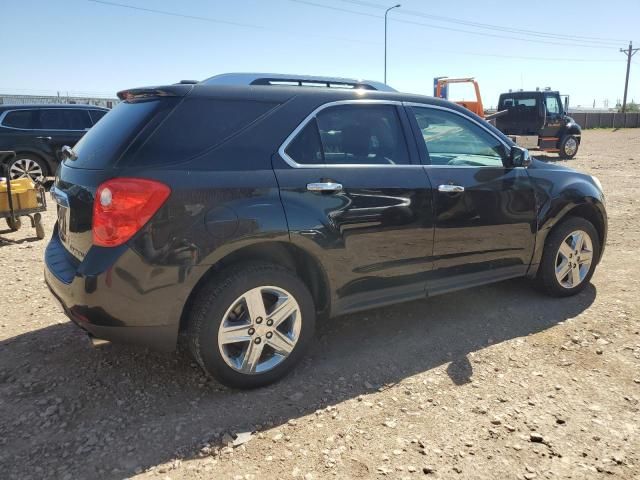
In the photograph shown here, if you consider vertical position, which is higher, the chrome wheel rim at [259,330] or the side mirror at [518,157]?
the side mirror at [518,157]

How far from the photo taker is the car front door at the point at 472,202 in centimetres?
369

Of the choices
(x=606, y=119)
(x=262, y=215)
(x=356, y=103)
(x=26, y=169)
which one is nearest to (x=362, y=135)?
(x=356, y=103)

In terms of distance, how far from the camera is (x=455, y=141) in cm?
393

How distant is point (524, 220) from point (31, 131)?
959cm

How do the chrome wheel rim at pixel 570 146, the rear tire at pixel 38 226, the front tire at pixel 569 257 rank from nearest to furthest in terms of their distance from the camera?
the front tire at pixel 569 257 < the rear tire at pixel 38 226 < the chrome wheel rim at pixel 570 146

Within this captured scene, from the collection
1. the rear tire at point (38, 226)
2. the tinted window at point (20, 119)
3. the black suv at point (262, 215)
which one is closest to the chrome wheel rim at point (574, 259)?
the black suv at point (262, 215)

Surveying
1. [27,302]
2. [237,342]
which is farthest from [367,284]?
[27,302]

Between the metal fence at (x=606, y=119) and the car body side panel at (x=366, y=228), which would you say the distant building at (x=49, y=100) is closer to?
the car body side panel at (x=366, y=228)

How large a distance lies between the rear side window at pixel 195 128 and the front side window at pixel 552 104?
55.6ft

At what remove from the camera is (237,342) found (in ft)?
9.84

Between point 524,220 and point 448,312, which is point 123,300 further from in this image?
point 524,220

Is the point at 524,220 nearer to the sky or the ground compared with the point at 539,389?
nearer to the sky

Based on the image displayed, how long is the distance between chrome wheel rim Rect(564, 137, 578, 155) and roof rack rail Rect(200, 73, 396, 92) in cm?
1619

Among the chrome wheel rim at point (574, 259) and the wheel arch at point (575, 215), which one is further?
the chrome wheel rim at point (574, 259)
